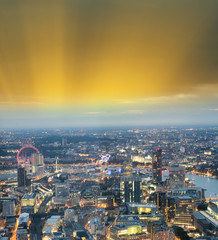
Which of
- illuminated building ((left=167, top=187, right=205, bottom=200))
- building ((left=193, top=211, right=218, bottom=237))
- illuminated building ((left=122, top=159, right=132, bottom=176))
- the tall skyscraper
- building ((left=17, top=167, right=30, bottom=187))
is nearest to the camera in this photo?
building ((left=193, top=211, right=218, bottom=237))

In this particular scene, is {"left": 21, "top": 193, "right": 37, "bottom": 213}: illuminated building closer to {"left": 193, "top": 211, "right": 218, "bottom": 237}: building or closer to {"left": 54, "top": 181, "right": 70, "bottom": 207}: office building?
{"left": 54, "top": 181, "right": 70, "bottom": 207}: office building

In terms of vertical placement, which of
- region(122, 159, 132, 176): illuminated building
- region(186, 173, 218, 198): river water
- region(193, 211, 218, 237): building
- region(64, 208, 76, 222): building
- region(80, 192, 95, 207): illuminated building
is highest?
region(122, 159, 132, 176): illuminated building

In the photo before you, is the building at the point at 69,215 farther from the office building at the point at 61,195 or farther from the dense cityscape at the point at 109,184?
the office building at the point at 61,195

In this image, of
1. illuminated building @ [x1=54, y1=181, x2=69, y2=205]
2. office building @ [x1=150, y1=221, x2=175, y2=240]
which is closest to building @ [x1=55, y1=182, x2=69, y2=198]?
illuminated building @ [x1=54, y1=181, x2=69, y2=205]

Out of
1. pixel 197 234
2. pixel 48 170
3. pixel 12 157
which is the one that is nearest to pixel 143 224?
pixel 197 234

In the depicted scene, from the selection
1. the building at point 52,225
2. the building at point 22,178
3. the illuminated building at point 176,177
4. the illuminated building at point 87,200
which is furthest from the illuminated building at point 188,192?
the building at point 22,178

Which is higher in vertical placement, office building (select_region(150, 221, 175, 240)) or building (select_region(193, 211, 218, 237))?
office building (select_region(150, 221, 175, 240))

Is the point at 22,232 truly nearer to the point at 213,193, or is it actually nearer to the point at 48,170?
the point at 213,193

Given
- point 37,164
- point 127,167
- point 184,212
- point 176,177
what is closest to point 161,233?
point 184,212
